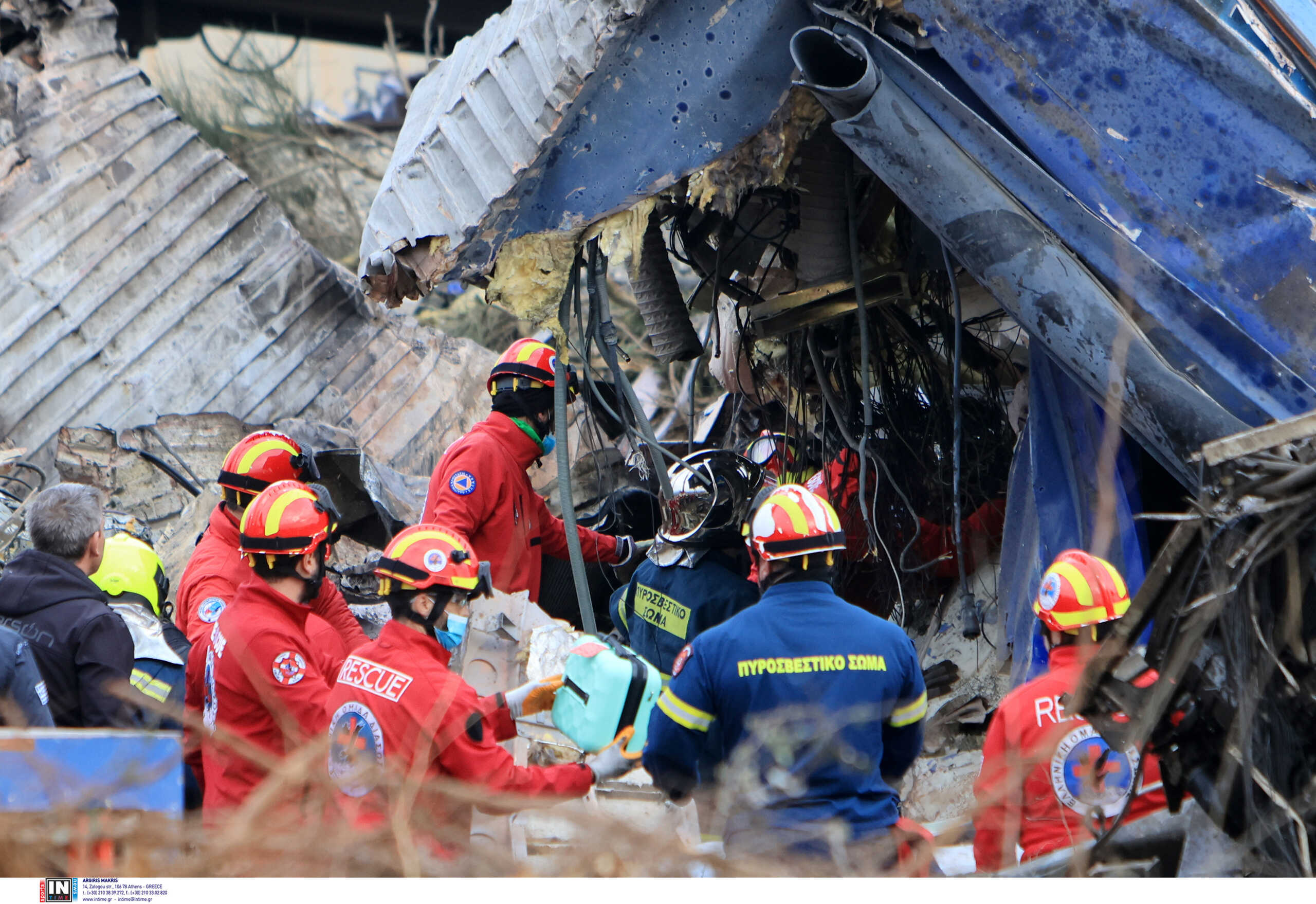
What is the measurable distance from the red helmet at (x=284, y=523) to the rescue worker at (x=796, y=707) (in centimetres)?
132

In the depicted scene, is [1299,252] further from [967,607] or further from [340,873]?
[340,873]

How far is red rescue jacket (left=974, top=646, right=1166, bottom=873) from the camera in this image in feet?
10.1

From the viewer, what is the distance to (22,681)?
3.17m

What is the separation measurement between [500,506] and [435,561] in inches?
80.8

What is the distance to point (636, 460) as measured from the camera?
245 inches

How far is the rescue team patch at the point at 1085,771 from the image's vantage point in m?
3.10

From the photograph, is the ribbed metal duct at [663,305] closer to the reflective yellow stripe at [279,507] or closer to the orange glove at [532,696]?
the reflective yellow stripe at [279,507]

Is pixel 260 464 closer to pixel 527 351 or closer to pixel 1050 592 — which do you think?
pixel 527 351

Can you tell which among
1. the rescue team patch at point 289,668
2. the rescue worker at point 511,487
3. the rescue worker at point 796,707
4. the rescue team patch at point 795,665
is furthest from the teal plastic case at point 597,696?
the rescue worker at point 511,487

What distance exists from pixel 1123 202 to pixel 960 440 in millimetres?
1219

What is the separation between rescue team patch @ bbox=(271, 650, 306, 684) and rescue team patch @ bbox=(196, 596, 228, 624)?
2.68 feet

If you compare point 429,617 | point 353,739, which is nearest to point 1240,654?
point 429,617
